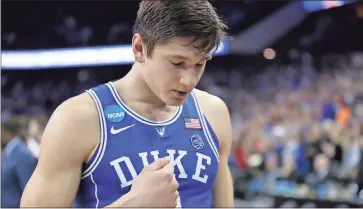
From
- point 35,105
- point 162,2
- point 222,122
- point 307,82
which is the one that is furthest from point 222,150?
point 35,105

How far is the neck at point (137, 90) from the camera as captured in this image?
165cm

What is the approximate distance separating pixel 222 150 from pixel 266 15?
1094 centimetres

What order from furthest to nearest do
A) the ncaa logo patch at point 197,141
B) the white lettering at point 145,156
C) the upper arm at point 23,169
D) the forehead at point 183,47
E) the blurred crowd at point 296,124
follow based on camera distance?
the blurred crowd at point 296,124, the upper arm at point 23,169, the ncaa logo patch at point 197,141, the white lettering at point 145,156, the forehead at point 183,47

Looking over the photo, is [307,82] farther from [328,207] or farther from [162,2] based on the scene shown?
[162,2]

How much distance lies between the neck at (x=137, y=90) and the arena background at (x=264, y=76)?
2.72m

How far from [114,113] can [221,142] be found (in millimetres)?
390

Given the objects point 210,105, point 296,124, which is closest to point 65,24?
point 296,124

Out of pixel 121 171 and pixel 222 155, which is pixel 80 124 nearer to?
pixel 121 171

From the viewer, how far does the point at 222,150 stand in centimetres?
179

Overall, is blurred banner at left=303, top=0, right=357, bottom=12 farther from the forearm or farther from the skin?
the skin

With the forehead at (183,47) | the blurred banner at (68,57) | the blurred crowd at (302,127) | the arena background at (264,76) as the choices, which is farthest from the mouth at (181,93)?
the blurred banner at (68,57)

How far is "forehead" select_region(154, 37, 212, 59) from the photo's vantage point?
1.41 metres

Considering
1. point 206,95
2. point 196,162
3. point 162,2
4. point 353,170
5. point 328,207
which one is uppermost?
point 162,2

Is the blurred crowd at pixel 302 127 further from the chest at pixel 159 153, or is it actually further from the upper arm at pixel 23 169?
the chest at pixel 159 153
